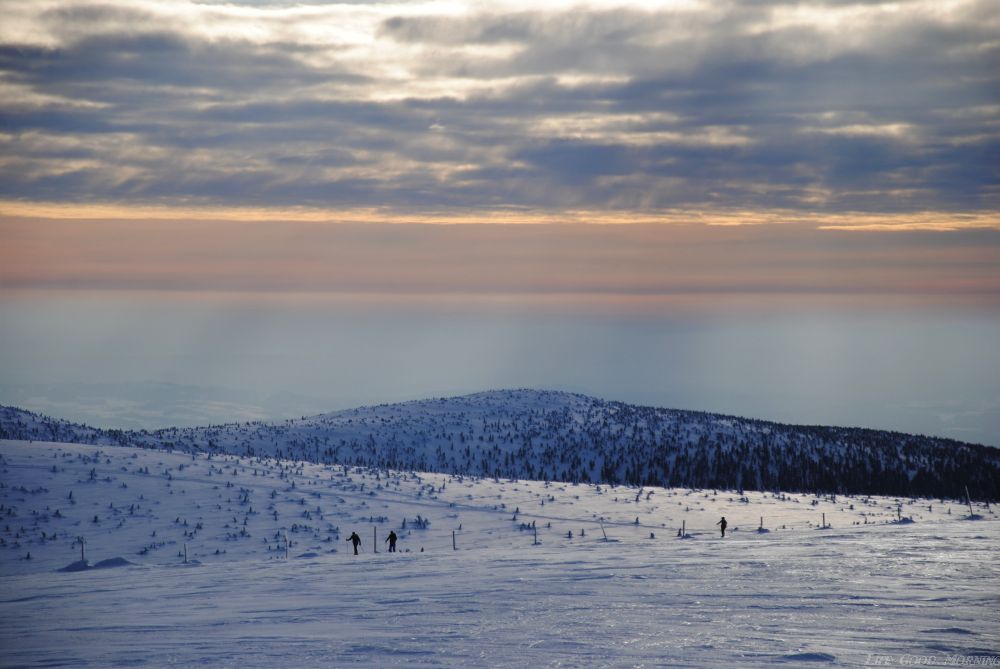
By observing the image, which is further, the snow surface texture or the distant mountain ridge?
the distant mountain ridge

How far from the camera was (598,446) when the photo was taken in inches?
3410

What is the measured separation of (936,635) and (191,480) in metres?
33.6

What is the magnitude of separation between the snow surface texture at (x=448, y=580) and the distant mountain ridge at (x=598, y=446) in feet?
97.3

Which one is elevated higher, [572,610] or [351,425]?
[351,425]

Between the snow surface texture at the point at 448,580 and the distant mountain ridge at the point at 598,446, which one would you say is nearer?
the snow surface texture at the point at 448,580

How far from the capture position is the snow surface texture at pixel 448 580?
14.2 meters

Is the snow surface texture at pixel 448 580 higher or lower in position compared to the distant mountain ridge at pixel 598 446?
lower

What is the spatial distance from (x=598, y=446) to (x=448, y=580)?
219ft

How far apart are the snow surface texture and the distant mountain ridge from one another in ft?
97.3

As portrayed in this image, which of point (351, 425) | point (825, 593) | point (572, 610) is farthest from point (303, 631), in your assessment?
point (351, 425)

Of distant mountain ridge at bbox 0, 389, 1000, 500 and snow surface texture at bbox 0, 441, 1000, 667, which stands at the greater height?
distant mountain ridge at bbox 0, 389, 1000, 500

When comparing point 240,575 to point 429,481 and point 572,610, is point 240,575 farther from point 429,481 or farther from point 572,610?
point 429,481

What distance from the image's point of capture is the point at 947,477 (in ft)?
284

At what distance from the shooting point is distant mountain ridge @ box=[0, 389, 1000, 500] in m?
75.6
